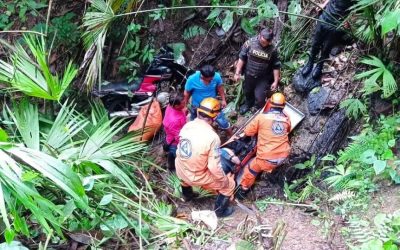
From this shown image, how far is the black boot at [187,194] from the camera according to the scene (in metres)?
5.44

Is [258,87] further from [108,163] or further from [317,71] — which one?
[108,163]

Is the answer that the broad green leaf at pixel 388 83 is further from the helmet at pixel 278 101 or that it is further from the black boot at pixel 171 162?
the black boot at pixel 171 162

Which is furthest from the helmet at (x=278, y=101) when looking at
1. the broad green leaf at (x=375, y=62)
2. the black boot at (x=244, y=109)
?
the black boot at (x=244, y=109)

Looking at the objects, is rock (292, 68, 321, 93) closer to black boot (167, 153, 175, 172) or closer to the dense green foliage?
the dense green foliage

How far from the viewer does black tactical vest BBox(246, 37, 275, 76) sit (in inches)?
237

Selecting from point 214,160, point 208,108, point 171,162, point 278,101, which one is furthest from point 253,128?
point 171,162

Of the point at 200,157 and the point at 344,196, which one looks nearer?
the point at 344,196

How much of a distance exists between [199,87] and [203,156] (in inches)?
63.0

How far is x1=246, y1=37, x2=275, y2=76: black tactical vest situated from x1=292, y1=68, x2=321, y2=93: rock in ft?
1.27

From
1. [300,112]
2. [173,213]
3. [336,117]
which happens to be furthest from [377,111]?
[173,213]

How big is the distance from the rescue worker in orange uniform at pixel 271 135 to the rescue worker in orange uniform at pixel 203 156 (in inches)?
19.3

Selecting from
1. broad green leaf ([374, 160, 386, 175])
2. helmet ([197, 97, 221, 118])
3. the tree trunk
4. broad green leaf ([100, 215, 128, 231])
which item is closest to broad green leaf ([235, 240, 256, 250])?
broad green leaf ([100, 215, 128, 231])

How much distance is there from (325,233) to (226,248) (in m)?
0.96

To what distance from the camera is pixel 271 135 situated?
17.5 ft
